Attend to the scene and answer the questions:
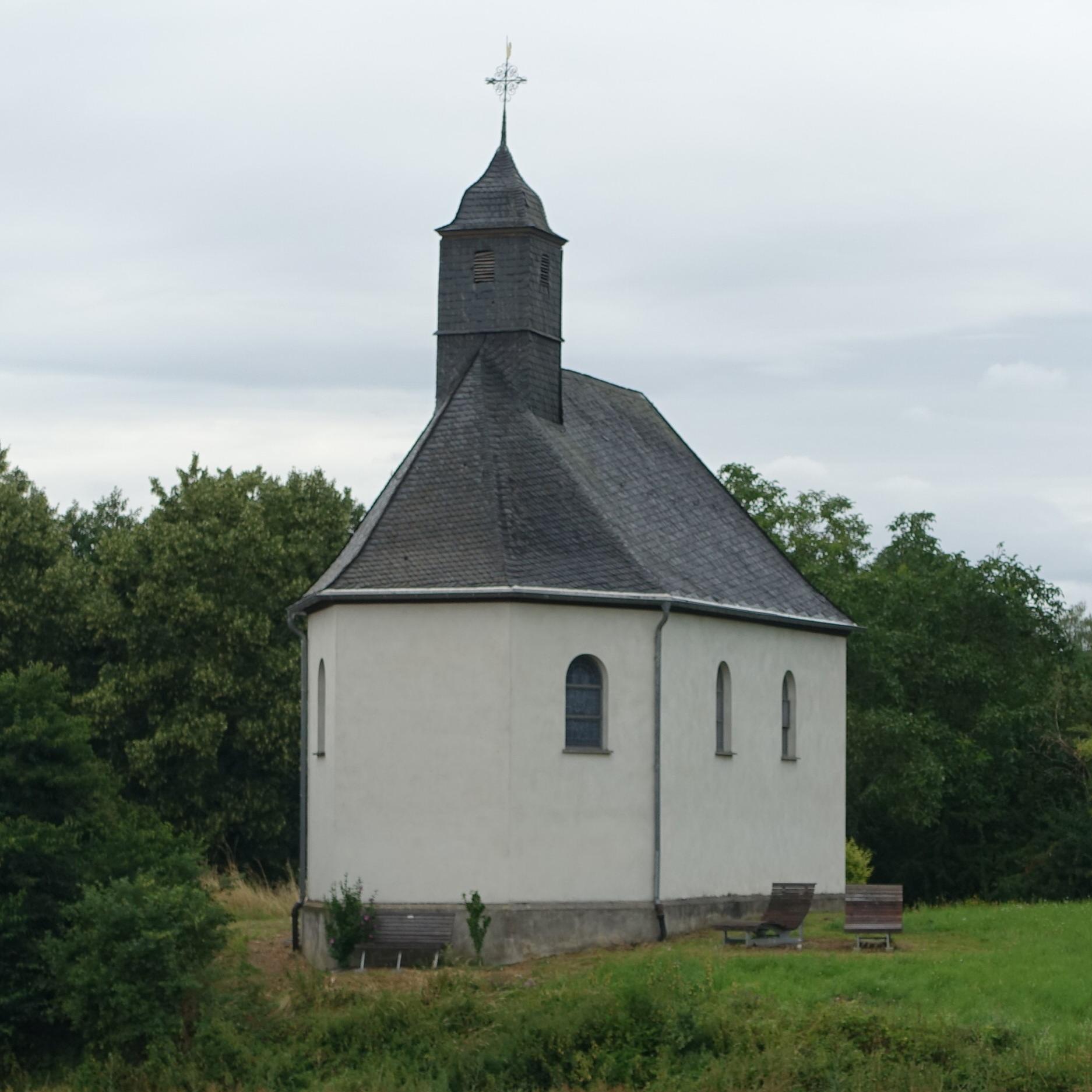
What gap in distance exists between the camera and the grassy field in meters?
18.5

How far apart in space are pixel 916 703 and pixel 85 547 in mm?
24747

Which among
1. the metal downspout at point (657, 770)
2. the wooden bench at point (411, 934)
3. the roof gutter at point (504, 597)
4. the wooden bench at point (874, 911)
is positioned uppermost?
the roof gutter at point (504, 597)

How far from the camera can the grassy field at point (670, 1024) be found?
18.5 metres

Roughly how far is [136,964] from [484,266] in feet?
41.0

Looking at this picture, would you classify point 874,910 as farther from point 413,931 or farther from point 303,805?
point 303,805

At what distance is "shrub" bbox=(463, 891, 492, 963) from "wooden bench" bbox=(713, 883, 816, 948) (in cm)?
Result: 300

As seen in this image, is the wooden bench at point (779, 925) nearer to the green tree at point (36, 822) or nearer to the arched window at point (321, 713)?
the arched window at point (321, 713)

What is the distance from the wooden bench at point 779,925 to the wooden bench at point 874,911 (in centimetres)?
61

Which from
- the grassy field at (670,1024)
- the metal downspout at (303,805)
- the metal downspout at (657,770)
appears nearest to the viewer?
the grassy field at (670,1024)

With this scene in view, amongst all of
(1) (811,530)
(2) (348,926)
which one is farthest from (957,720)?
(2) (348,926)

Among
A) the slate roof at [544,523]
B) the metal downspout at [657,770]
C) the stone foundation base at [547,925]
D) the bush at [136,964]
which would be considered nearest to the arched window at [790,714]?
the slate roof at [544,523]

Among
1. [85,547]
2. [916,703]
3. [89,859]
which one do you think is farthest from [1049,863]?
[85,547]

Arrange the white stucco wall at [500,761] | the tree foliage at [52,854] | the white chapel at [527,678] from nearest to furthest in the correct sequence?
the tree foliage at [52,854]
the white stucco wall at [500,761]
the white chapel at [527,678]

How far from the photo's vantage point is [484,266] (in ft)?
96.4
